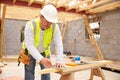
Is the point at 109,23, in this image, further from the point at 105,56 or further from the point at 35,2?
the point at 35,2

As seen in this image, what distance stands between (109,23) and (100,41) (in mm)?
840

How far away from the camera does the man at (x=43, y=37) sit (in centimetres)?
195

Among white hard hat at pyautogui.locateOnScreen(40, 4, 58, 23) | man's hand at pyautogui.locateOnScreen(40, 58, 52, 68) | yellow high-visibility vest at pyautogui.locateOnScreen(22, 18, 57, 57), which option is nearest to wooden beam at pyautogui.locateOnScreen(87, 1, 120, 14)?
yellow high-visibility vest at pyautogui.locateOnScreen(22, 18, 57, 57)

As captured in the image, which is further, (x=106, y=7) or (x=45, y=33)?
(x=106, y=7)

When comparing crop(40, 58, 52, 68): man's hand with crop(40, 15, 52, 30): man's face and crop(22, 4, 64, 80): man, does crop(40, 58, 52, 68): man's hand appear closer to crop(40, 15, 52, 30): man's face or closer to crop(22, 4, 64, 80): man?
crop(22, 4, 64, 80): man

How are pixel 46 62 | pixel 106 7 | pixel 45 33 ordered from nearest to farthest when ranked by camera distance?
1. pixel 46 62
2. pixel 45 33
3. pixel 106 7

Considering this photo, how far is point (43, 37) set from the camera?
216 cm

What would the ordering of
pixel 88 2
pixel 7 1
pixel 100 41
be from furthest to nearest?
1. pixel 100 41
2. pixel 88 2
3. pixel 7 1

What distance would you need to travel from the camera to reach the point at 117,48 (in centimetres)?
590

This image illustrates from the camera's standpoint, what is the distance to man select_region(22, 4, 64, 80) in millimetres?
1954

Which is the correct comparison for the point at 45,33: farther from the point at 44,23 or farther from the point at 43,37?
the point at 44,23

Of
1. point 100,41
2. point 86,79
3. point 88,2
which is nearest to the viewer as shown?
point 86,79

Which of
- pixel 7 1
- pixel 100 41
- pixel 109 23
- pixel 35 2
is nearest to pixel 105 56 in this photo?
pixel 100 41

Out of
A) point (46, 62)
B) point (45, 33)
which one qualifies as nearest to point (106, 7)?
point (45, 33)
